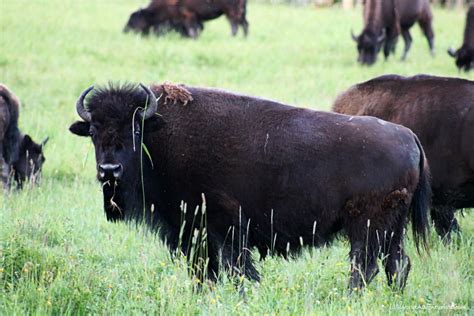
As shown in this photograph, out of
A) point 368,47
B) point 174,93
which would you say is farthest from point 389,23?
point 174,93

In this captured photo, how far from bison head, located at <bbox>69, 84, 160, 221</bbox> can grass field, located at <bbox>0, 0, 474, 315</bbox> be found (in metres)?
0.63

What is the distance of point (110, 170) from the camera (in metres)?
6.78

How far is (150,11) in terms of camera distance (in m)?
26.6

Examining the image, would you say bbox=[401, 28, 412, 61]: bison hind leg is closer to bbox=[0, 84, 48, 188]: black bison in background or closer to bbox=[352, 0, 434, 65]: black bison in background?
bbox=[352, 0, 434, 65]: black bison in background

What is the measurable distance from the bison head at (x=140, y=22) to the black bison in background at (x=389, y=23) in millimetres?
6048

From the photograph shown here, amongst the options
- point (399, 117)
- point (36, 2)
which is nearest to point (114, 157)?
point (399, 117)

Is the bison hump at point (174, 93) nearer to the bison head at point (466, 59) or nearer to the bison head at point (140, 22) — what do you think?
the bison head at point (466, 59)

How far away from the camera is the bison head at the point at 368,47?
22.7 metres

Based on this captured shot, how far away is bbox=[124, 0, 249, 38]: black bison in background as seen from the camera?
84.9 ft

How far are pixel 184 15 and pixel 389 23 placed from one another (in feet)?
19.7

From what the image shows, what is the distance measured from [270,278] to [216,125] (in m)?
1.30

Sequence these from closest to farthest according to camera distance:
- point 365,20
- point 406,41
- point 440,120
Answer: point 440,120 < point 406,41 < point 365,20

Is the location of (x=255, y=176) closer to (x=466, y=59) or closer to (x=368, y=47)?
(x=466, y=59)

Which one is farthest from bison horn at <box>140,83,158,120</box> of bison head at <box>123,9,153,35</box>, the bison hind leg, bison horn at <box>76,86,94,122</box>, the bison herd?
bison head at <box>123,9,153,35</box>
